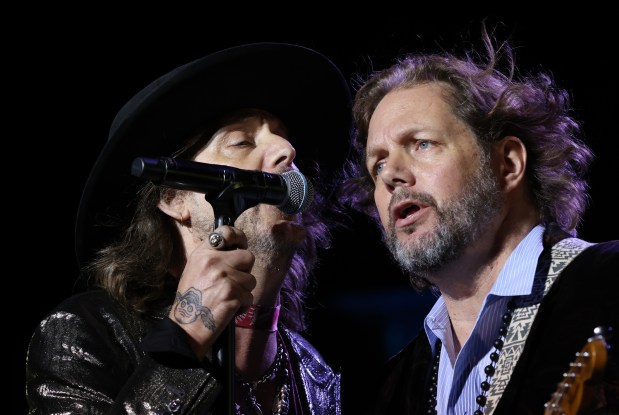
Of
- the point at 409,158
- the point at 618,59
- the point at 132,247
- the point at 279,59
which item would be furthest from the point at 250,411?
the point at 618,59

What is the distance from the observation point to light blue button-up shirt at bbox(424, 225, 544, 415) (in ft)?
8.55

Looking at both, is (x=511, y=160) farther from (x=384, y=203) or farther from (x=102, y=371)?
(x=102, y=371)

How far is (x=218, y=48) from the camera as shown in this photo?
13.5 feet

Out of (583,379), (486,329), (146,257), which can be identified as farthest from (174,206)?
(583,379)

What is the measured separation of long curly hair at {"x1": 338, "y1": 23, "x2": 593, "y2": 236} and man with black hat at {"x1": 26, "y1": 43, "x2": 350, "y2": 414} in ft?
0.83

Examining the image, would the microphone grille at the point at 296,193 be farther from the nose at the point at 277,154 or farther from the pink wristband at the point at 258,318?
the pink wristband at the point at 258,318

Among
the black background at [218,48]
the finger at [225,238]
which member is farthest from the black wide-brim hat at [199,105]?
the finger at [225,238]

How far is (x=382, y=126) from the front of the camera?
3.00 metres

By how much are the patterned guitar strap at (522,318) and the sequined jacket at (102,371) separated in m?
0.82

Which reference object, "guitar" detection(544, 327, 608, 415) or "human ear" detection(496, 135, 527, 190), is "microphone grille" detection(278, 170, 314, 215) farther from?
"guitar" detection(544, 327, 608, 415)

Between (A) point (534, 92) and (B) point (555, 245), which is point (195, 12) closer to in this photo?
(A) point (534, 92)

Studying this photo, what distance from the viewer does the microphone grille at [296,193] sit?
241 centimetres

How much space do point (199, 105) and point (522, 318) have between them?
139 cm

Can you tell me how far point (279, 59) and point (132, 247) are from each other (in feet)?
2.97
